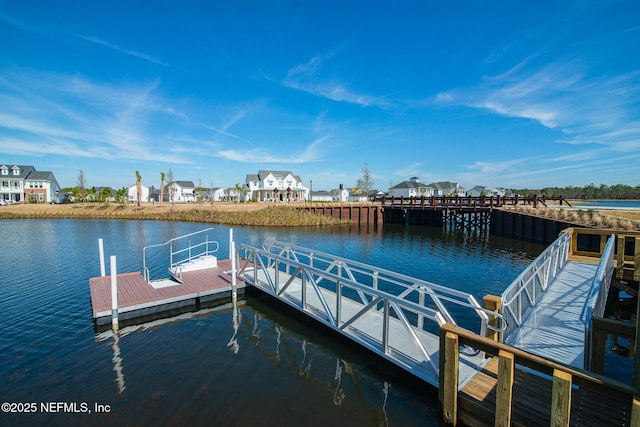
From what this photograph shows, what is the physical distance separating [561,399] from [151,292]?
1166 cm

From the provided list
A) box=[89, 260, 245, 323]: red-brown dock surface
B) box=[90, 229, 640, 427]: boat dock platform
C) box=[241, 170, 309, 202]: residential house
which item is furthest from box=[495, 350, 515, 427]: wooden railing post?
box=[241, 170, 309, 202]: residential house

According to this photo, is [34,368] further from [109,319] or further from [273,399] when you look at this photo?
[273,399]

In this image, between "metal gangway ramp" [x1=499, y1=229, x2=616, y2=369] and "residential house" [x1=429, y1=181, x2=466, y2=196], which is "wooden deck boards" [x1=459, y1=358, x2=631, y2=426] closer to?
"metal gangway ramp" [x1=499, y1=229, x2=616, y2=369]

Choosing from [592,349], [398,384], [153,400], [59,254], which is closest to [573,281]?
[592,349]

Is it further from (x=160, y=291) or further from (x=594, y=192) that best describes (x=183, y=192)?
(x=594, y=192)

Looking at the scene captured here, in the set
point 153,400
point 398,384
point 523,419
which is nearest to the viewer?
point 523,419

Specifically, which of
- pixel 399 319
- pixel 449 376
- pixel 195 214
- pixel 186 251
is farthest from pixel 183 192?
pixel 449 376

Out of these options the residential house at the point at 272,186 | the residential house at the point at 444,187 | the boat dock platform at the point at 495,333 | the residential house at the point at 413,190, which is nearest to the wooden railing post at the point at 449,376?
the boat dock platform at the point at 495,333

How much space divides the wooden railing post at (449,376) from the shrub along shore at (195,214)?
1429 inches

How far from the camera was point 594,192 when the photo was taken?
116m

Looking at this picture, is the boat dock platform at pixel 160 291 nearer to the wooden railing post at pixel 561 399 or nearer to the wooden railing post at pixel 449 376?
the wooden railing post at pixel 449 376

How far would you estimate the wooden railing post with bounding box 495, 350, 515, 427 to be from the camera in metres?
4.14

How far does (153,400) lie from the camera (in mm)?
6098

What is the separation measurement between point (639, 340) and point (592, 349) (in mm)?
2433
